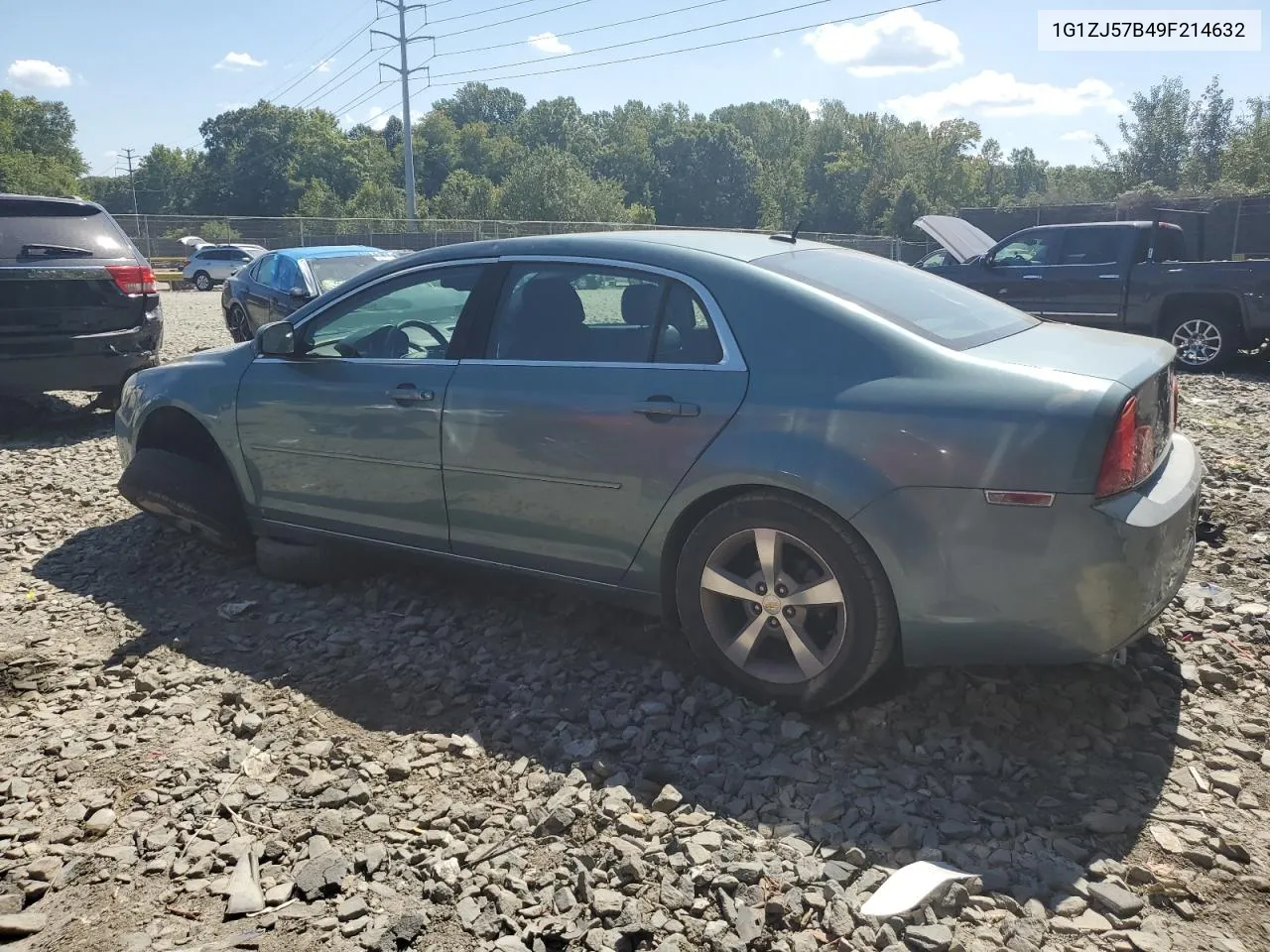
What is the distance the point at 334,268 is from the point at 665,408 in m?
9.64

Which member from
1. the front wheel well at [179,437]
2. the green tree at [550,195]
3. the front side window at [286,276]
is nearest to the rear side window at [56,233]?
the front side window at [286,276]

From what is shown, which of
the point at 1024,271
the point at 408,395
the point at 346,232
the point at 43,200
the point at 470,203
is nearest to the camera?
the point at 408,395

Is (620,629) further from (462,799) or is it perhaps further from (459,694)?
(462,799)

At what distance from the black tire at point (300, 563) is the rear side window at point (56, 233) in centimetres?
466

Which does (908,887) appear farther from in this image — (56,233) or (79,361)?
(56,233)

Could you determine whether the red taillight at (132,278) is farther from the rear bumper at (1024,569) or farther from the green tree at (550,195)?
the green tree at (550,195)

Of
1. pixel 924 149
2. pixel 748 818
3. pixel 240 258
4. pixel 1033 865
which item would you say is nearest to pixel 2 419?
pixel 748 818

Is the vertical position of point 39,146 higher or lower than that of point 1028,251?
higher

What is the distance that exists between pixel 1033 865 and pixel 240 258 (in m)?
37.0

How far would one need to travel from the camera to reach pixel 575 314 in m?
4.00

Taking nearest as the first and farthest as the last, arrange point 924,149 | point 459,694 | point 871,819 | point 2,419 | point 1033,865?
point 1033,865 → point 871,819 → point 459,694 → point 2,419 → point 924,149

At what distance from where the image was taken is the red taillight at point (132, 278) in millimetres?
8203

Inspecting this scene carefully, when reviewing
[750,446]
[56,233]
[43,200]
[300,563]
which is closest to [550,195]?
[43,200]

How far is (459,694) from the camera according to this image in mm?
3756
